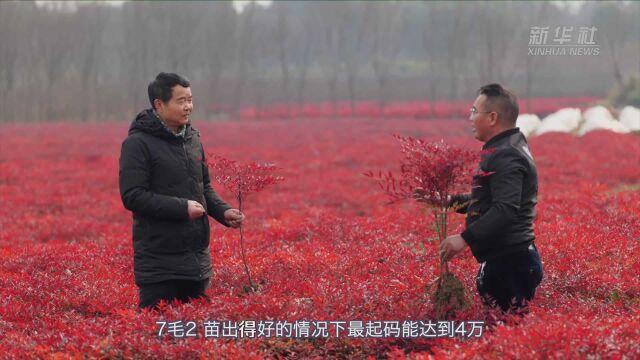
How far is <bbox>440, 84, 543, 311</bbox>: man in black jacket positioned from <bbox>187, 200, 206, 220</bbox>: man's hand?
190cm

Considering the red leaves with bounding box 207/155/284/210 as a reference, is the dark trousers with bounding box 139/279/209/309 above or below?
below

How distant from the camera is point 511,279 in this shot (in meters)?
5.24

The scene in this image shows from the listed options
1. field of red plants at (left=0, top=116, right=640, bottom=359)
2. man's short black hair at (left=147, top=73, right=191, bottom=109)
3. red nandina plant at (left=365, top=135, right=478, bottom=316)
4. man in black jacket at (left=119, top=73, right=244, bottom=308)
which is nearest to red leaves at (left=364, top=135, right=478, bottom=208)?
red nandina plant at (left=365, top=135, right=478, bottom=316)

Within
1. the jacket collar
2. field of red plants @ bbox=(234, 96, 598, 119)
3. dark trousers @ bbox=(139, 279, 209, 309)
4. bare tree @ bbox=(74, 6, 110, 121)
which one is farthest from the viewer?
bare tree @ bbox=(74, 6, 110, 121)

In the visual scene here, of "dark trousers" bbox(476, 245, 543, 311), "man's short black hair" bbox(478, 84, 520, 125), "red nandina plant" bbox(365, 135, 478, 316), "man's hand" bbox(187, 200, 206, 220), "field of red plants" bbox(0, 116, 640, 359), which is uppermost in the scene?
"man's short black hair" bbox(478, 84, 520, 125)


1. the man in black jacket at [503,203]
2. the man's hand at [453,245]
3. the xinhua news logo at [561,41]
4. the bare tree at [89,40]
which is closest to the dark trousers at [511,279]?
the man in black jacket at [503,203]

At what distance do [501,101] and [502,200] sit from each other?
805mm

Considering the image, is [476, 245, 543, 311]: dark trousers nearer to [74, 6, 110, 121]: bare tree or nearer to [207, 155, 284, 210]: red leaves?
[207, 155, 284, 210]: red leaves

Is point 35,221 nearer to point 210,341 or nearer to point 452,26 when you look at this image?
point 210,341

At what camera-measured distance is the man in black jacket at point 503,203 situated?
4887mm

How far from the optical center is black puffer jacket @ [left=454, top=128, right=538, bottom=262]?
15.9 ft

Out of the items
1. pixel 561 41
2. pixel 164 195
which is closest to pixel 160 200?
pixel 164 195

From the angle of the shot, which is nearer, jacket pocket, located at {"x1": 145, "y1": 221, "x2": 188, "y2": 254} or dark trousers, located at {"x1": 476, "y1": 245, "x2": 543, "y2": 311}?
dark trousers, located at {"x1": 476, "y1": 245, "x2": 543, "y2": 311}

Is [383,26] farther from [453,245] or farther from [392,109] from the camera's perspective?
[453,245]
